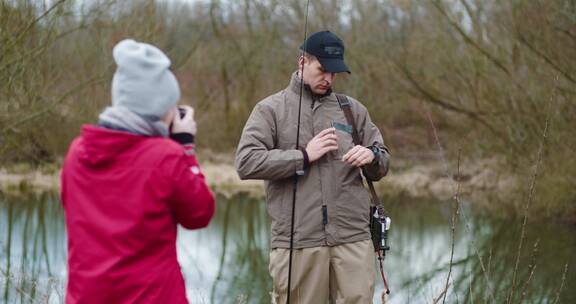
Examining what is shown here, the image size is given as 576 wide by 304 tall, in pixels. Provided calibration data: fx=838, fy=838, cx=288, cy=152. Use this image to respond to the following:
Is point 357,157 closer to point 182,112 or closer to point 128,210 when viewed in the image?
point 182,112

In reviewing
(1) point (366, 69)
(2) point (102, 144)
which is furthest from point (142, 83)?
(1) point (366, 69)

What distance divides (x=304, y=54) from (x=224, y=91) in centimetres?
1688

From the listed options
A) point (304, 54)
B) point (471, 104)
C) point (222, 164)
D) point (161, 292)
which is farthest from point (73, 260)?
point (222, 164)

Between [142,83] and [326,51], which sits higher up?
[326,51]

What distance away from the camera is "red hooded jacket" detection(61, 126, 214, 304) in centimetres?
216

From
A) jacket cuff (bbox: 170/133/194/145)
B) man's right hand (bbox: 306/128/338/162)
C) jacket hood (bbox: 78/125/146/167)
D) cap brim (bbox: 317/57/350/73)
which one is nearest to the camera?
jacket hood (bbox: 78/125/146/167)

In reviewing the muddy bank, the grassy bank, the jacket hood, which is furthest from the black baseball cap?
the muddy bank

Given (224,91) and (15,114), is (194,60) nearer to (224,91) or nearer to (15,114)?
(224,91)

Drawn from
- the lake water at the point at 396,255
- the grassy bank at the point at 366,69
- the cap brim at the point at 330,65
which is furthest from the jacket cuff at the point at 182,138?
the lake water at the point at 396,255

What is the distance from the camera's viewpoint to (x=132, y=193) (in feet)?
7.14

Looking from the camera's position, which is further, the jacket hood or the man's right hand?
the man's right hand

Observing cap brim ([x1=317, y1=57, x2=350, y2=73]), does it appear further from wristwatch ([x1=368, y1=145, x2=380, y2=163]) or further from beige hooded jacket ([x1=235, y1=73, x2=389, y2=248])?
wristwatch ([x1=368, y1=145, x2=380, y2=163])

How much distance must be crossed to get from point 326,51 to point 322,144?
407mm

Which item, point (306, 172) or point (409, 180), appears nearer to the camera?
point (306, 172)
